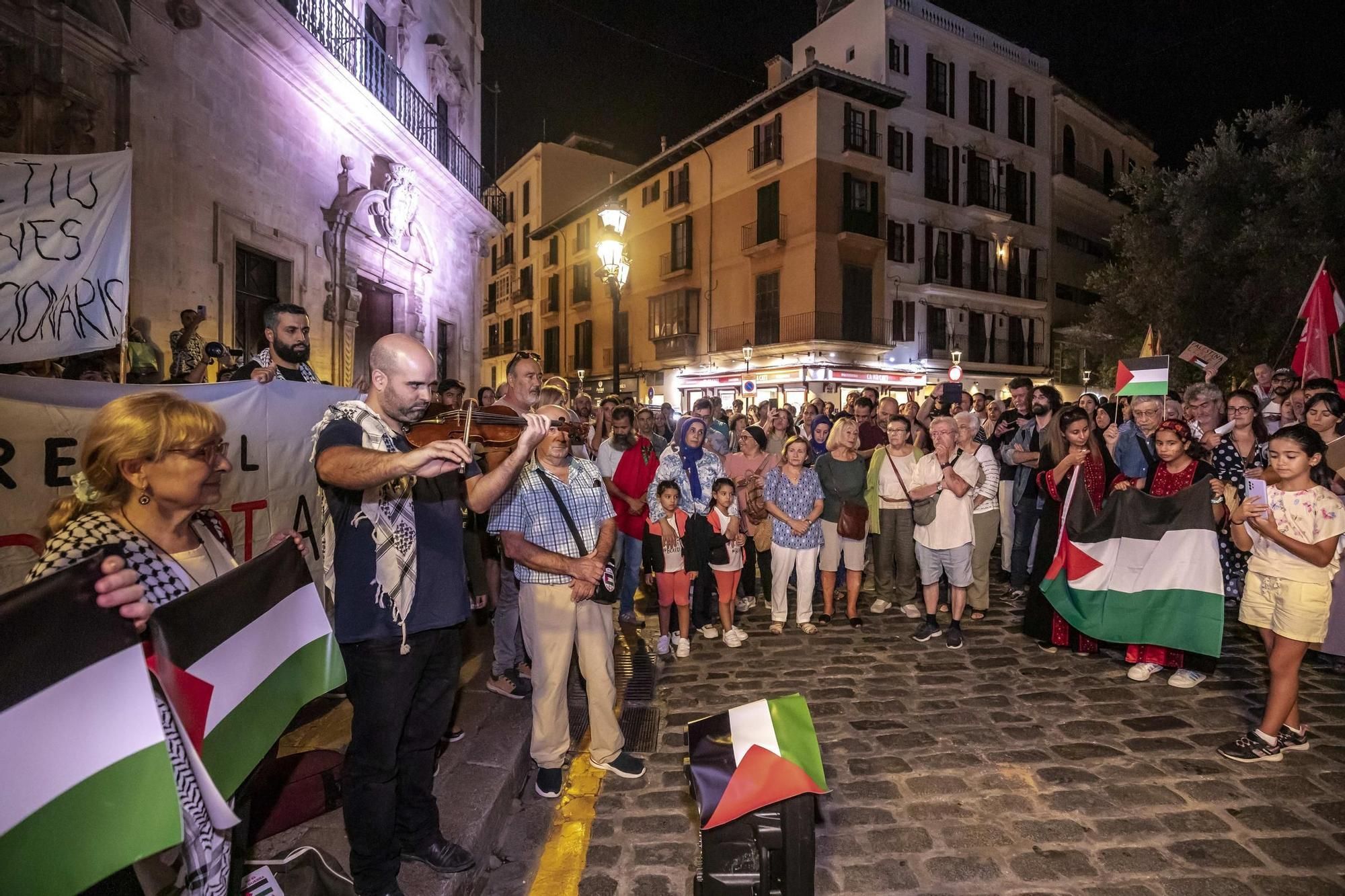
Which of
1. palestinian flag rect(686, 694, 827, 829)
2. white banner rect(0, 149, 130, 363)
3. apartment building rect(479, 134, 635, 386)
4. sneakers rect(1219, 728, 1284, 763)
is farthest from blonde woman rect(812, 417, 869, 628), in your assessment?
apartment building rect(479, 134, 635, 386)

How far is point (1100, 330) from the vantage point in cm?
2114

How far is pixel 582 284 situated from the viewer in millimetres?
40250

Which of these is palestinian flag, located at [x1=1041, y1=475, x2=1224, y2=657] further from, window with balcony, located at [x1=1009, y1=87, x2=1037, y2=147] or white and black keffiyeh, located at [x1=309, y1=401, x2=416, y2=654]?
window with balcony, located at [x1=1009, y1=87, x2=1037, y2=147]

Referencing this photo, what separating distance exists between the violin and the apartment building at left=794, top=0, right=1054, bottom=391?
29.1 meters

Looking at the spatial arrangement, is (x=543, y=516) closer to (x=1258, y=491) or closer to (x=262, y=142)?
(x=1258, y=491)

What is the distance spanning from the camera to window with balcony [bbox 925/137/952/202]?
30078 mm

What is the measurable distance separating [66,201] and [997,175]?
119 feet

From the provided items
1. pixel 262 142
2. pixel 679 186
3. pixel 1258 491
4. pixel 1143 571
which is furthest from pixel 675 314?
pixel 1258 491

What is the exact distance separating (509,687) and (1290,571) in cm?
500

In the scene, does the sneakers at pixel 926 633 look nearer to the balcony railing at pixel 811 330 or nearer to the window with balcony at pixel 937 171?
the balcony railing at pixel 811 330

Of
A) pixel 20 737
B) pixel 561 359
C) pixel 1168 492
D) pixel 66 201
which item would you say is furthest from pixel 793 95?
pixel 20 737

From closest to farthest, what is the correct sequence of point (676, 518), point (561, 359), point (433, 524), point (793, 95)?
point (433, 524) < point (676, 518) < point (793, 95) < point (561, 359)

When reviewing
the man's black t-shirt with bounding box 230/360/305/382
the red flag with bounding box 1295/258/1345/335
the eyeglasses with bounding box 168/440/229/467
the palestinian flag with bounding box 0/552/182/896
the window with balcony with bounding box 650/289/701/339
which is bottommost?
the palestinian flag with bounding box 0/552/182/896

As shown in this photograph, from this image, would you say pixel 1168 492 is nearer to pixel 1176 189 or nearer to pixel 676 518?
pixel 676 518
